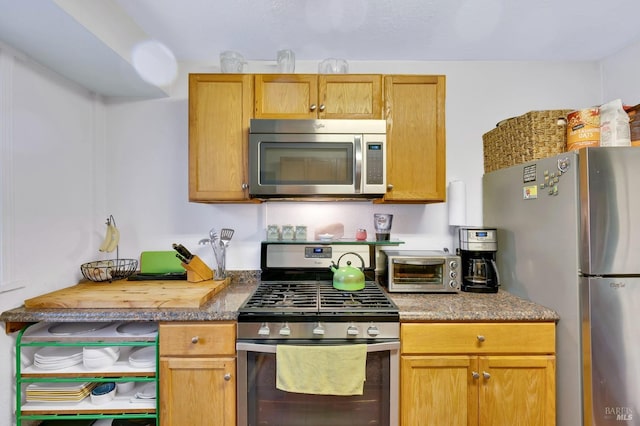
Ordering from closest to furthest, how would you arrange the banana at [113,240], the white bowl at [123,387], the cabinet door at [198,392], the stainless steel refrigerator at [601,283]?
the stainless steel refrigerator at [601,283] → the cabinet door at [198,392] → the white bowl at [123,387] → the banana at [113,240]

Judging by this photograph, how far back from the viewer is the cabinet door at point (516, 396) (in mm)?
1437

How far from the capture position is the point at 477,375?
1432mm

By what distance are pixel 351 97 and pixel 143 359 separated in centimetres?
180

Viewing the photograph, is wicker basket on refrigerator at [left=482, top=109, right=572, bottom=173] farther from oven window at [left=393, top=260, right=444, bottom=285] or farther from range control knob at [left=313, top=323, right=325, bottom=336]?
range control knob at [left=313, top=323, right=325, bottom=336]

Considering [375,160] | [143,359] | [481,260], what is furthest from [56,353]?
[481,260]

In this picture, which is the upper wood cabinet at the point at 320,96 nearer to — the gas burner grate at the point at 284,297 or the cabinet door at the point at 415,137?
the cabinet door at the point at 415,137

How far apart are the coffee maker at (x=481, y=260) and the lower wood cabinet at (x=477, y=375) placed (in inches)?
14.9

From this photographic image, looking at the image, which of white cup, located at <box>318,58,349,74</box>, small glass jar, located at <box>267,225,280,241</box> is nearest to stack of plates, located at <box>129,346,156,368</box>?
small glass jar, located at <box>267,225,280,241</box>

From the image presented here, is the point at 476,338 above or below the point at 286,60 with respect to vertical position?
below

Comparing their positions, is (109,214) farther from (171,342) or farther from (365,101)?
(365,101)

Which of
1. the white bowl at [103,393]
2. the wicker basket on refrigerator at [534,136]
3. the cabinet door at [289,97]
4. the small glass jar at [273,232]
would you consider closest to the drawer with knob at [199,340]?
the white bowl at [103,393]

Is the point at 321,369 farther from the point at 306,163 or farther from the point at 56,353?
the point at 56,353

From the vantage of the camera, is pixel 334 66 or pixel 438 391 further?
pixel 334 66

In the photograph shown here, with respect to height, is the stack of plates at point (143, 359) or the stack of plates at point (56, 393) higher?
the stack of plates at point (143, 359)
